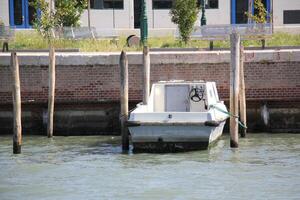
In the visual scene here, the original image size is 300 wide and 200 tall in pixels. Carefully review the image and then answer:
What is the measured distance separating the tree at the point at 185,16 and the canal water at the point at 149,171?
34.6 feet

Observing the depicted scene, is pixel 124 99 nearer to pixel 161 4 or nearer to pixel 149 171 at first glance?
pixel 149 171

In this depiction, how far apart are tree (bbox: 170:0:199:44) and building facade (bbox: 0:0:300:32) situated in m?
7.85

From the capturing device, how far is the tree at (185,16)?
110 ft

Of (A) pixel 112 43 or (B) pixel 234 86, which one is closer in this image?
(B) pixel 234 86

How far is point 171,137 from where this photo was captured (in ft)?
69.7

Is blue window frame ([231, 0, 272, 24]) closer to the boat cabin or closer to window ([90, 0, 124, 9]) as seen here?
window ([90, 0, 124, 9])

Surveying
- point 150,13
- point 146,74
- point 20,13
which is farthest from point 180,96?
point 20,13

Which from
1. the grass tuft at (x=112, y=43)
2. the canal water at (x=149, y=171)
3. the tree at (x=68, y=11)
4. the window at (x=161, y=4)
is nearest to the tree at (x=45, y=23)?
the grass tuft at (x=112, y=43)

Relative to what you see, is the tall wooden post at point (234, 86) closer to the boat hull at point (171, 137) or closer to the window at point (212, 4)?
the boat hull at point (171, 137)

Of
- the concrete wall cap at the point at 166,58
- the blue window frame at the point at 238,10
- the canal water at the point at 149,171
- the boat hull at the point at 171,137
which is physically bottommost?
the canal water at the point at 149,171

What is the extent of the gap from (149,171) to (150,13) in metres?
24.9

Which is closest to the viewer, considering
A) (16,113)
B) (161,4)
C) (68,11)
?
(16,113)

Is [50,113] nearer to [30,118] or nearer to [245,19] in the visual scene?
[30,118]

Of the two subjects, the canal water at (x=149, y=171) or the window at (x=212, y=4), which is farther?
the window at (x=212, y=4)
